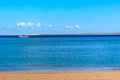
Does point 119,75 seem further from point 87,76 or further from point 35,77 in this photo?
point 35,77

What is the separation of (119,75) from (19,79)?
490 centimetres

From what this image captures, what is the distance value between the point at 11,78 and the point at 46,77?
1711 mm

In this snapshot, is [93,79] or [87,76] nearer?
[93,79]

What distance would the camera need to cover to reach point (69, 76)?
18094mm

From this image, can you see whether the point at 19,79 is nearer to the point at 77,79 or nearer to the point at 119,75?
the point at 77,79

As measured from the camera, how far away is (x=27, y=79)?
1694cm

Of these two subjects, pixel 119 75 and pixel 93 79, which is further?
pixel 119 75

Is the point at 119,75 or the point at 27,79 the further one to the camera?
the point at 119,75

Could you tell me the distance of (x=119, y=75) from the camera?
18.1 metres

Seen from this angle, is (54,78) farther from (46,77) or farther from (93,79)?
(93,79)

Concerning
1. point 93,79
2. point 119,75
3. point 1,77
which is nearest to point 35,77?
point 1,77

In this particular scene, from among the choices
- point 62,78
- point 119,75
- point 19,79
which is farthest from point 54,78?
point 119,75

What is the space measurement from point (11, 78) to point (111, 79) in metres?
4.62

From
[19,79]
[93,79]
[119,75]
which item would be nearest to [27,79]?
[19,79]
